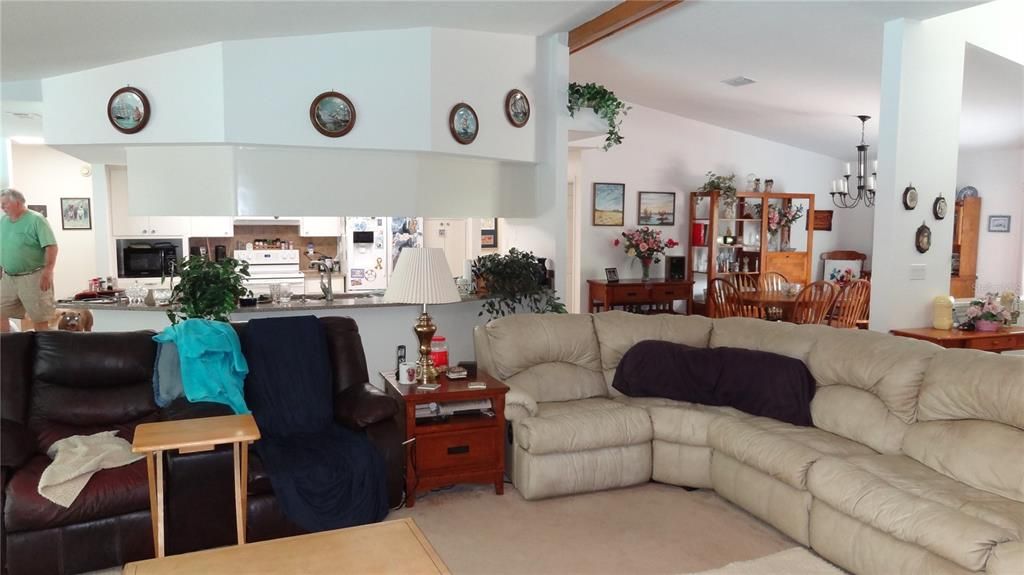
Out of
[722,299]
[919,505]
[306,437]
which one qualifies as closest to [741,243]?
[722,299]

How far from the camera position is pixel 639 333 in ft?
14.2

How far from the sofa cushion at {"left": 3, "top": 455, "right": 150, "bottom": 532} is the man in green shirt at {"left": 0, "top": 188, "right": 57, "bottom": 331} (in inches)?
110

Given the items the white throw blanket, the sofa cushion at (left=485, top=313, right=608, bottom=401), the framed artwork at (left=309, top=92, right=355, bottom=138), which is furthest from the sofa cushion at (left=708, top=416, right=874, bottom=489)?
the framed artwork at (left=309, top=92, right=355, bottom=138)

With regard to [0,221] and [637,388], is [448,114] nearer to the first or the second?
[637,388]

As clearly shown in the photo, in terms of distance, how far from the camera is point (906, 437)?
10.2ft

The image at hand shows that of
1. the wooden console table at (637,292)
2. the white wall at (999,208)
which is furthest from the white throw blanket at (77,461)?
the white wall at (999,208)

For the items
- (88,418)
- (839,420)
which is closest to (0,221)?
(88,418)

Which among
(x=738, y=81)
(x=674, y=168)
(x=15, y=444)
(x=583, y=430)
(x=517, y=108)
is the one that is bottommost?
(x=583, y=430)

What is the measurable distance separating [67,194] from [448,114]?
580cm

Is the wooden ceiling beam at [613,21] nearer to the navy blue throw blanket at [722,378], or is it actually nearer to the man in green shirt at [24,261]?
the navy blue throw blanket at [722,378]

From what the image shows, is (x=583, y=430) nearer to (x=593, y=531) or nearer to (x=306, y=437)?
(x=593, y=531)

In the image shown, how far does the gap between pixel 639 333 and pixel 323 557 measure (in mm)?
2577

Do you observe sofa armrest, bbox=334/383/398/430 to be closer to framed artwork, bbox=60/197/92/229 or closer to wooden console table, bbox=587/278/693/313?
wooden console table, bbox=587/278/693/313

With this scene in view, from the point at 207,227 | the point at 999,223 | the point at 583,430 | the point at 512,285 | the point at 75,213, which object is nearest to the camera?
the point at 583,430
